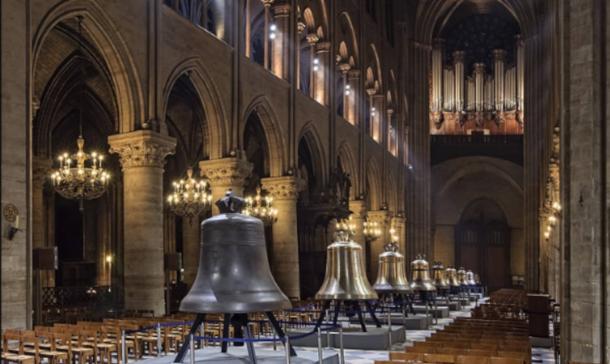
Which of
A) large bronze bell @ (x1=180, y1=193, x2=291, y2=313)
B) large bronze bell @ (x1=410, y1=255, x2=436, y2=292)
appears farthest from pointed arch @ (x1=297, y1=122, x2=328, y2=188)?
large bronze bell @ (x1=180, y1=193, x2=291, y2=313)

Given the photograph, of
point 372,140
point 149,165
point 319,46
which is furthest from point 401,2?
point 149,165

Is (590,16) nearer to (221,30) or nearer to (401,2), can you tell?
(221,30)

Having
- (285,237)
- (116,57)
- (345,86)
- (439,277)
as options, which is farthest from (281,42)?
(439,277)

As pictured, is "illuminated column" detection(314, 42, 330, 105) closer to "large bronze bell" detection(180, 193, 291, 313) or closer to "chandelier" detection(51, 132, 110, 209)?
"chandelier" detection(51, 132, 110, 209)

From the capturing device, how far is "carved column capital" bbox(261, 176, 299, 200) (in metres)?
24.8

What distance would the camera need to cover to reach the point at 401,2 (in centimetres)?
4775

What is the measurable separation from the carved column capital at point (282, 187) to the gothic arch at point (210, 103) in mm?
4579

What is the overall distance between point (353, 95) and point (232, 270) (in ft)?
96.1

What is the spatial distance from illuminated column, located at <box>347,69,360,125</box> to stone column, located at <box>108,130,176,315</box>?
1957 cm

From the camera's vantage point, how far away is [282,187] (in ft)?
81.8

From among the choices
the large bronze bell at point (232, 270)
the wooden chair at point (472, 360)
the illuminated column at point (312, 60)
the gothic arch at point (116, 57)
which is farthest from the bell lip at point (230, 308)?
the illuminated column at point (312, 60)

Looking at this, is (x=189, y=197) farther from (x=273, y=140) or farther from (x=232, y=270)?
(x=232, y=270)

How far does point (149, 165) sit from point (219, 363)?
9.51 m

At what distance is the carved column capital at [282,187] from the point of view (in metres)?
24.8
